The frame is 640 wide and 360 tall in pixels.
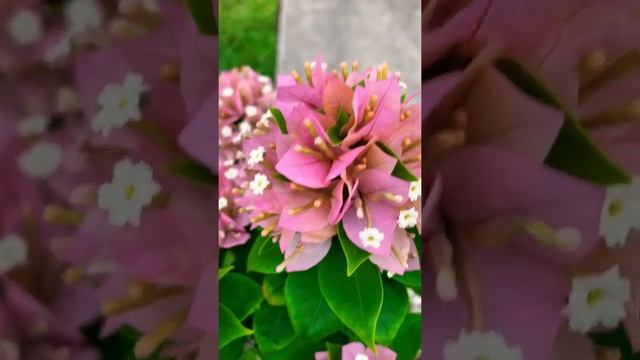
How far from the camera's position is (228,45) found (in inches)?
27.8

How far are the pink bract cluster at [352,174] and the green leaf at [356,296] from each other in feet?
0.06

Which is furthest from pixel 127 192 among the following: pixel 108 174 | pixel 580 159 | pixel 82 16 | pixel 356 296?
pixel 580 159

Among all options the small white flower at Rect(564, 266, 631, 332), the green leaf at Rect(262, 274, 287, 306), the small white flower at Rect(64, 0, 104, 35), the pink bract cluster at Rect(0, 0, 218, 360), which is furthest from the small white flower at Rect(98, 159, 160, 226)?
the small white flower at Rect(564, 266, 631, 332)

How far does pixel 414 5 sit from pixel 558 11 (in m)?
0.21

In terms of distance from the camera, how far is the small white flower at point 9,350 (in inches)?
19.7

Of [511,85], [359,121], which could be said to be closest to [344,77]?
[359,121]

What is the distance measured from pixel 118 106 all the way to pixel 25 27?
0.09 meters

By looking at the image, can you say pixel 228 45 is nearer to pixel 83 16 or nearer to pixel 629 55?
pixel 83 16

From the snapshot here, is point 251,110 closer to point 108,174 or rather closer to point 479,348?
point 108,174

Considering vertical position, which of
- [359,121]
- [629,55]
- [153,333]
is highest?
[629,55]

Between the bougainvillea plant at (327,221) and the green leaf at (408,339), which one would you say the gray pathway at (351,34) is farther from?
the green leaf at (408,339)

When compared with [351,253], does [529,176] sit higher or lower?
higher

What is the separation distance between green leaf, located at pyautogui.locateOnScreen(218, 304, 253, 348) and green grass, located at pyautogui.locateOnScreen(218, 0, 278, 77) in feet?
0.87

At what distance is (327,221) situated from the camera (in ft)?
1.96
